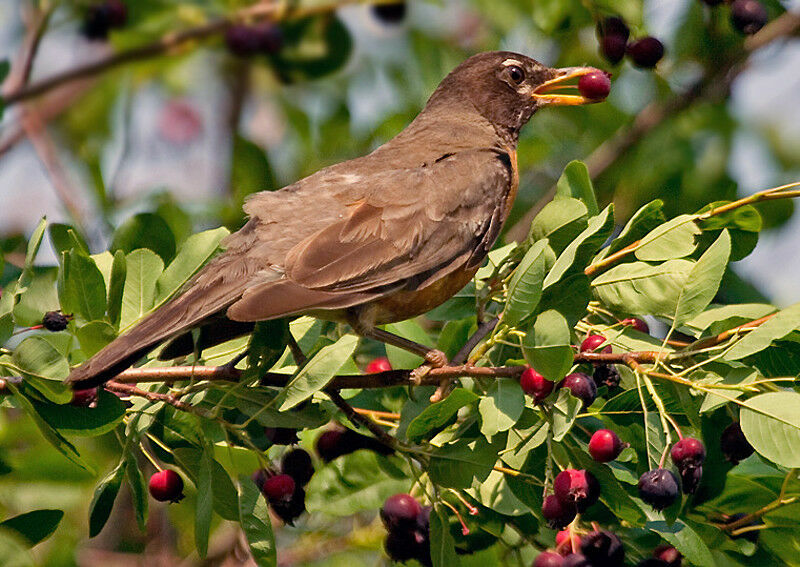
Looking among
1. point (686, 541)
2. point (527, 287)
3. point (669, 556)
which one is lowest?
point (669, 556)

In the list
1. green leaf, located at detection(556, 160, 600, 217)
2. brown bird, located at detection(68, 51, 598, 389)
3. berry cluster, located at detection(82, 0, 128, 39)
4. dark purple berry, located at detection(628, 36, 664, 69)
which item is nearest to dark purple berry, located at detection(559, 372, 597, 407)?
brown bird, located at detection(68, 51, 598, 389)

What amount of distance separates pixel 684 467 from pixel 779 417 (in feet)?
0.77

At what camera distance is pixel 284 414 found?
108 inches

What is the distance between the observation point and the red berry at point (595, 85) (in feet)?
13.4

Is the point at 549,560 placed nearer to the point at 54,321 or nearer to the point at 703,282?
the point at 703,282

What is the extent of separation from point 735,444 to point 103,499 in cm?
153

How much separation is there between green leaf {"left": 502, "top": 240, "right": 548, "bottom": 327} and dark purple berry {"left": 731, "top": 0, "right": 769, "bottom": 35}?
190cm

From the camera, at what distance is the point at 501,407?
8.45 feet

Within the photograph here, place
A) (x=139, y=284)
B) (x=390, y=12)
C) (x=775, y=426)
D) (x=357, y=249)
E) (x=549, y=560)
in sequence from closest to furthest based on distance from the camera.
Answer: (x=775, y=426)
(x=549, y=560)
(x=139, y=284)
(x=357, y=249)
(x=390, y=12)

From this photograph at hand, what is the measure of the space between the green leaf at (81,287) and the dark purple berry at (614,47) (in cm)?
209

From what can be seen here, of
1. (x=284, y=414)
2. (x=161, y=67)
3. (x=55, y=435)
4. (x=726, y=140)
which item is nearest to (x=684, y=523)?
(x=284, y=414)

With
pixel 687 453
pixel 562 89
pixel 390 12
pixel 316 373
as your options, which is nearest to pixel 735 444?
pixel 687 453

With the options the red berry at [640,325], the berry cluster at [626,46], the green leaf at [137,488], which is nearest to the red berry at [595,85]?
the berry cluster at [626,46]

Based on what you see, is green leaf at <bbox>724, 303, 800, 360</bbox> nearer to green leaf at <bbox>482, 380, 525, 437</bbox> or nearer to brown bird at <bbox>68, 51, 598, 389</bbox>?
green leaf at <bbox>482, 380, 525, 437</bbox>
